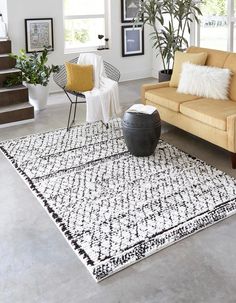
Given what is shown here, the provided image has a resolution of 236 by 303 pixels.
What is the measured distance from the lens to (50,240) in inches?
102

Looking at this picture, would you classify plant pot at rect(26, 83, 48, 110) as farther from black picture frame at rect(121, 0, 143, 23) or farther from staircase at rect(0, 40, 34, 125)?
black picture frame at rect(121, 0, 143, 23)

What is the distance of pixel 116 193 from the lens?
124 inches

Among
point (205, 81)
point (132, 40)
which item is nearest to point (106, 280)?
point (205, 81)

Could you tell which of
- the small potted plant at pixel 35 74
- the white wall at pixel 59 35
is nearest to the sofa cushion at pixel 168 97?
the small potted plant at pixel 35 74

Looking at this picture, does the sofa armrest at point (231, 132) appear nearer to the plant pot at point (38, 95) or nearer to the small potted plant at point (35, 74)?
the small potted plant at point (35, 74)

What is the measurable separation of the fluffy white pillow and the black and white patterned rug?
71 centimetres

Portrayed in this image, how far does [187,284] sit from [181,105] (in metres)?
2.27

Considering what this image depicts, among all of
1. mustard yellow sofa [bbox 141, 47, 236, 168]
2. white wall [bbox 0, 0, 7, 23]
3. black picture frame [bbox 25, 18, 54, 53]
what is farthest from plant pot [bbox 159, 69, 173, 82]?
white wall [bbox 0, 0, 7, 23]

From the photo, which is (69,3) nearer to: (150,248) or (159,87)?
(159,87)

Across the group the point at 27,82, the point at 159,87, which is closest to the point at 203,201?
the point at 159,87

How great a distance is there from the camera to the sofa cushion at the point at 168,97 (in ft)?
13.6

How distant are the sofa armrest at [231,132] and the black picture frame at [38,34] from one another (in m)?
3.66

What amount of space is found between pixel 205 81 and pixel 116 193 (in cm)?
176

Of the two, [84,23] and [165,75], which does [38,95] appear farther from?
[84,23]
